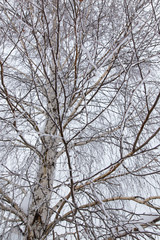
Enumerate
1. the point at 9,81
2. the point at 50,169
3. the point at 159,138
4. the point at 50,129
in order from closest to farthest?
the point at 50,169
the point at 159,138
the point at 50,129
the point at 9,81

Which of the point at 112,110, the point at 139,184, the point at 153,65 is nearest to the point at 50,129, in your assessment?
the point at 112,110

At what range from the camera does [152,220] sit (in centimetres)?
125

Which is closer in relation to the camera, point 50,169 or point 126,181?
point 50,169

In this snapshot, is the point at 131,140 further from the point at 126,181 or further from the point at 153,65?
the point at 153,65

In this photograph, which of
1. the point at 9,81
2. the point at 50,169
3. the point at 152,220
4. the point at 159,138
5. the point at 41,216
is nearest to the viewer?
the point at 152,220

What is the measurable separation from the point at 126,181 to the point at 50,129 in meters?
1.13

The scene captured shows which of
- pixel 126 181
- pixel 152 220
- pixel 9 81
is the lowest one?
pixel 152 220

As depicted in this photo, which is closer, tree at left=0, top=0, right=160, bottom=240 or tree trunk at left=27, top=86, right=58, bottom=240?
tree at left=0, top=0, right=160, bottom=240

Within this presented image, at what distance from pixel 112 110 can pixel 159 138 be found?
2.11 feet

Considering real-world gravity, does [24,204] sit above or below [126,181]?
below

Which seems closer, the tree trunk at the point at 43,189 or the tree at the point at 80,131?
the tree at the point at 80,131

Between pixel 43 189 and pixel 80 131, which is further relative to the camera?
pixel 43 189

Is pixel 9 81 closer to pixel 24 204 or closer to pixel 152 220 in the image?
pixel 24 204

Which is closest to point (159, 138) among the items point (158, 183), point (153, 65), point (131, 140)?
point (131, 140)
